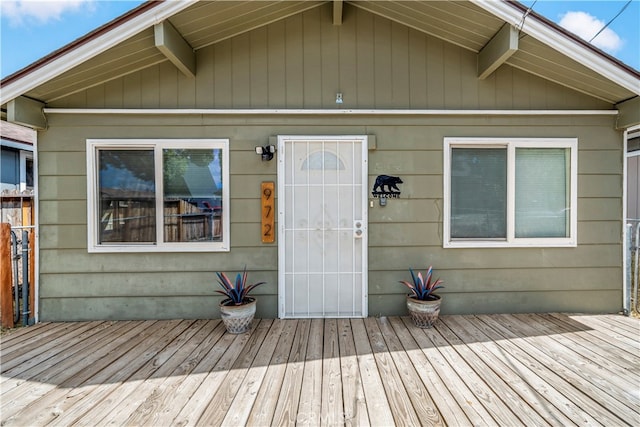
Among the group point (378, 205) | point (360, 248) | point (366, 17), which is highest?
point (366, 17)

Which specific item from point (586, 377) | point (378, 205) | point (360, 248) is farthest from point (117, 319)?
point (586, 377)

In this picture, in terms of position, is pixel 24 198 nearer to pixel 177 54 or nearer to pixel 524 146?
pixel 177 54

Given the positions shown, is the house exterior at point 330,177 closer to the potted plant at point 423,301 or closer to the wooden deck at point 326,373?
the potted plant at point 423,301

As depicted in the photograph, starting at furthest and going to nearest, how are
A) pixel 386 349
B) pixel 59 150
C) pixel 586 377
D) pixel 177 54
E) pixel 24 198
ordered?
pixel 24 198 → pixel 59 150 → pixel 177 54 → pixel 386 349 → pixel 586 377

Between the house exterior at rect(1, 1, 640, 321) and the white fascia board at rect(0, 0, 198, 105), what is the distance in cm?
47

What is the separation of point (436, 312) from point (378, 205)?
50.1 inches

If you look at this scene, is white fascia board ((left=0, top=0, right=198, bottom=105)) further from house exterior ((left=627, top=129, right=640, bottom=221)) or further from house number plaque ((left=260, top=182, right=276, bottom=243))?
house exterior ((left=627, top=129, right=640, bottom=221))

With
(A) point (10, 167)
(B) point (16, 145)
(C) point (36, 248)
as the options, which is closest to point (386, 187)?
(C) point (36, 248)

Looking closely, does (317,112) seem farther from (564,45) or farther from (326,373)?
(326,373)

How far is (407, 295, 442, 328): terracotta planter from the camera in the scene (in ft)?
9.81

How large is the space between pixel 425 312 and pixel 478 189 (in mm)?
1553

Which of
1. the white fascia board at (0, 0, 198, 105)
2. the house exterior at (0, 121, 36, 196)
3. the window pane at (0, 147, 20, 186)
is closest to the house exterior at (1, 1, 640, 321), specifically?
the white fascia board at (0, 0, 198, 105)

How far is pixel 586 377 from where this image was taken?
2.17 meters

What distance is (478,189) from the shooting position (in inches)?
134
